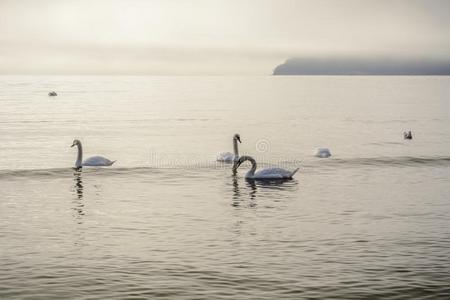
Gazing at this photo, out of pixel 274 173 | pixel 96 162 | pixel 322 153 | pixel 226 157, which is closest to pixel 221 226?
pixel 274 173

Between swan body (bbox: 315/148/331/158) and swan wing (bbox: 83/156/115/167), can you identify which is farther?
swan body (bbox: 315/148/331/158)

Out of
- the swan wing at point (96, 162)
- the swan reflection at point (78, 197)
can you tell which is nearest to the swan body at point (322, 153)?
the swan wing at point (96, 162)

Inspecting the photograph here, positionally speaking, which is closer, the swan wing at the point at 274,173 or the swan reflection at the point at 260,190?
the swan reflection at the point at 260,190

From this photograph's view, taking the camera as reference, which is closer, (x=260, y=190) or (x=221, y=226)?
(x=221, y=226)

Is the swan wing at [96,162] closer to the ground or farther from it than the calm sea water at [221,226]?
farther from it

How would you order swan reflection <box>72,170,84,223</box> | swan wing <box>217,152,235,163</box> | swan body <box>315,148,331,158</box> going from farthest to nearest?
swan body <box>315,148,331,158</box>
swan wing <box>217,152,235,163</box>
swan reflection <box>72,170,84,223</box>

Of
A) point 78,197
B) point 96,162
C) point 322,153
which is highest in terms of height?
point 322,153

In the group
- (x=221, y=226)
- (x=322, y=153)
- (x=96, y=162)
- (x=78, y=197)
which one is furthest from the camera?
(x=322, y=153)

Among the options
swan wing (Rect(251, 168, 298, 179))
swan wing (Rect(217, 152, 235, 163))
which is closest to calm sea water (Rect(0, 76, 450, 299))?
swan wing (Rect(251, 168, 298, 179))

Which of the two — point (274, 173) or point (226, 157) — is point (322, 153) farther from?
point (274, 173)

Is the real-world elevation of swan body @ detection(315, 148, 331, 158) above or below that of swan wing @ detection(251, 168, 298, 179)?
above

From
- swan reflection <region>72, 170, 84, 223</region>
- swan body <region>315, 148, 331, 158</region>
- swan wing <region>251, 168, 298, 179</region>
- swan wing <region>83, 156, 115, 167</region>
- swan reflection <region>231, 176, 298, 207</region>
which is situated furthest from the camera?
swan body <region>315, 148, 331, 158</region>

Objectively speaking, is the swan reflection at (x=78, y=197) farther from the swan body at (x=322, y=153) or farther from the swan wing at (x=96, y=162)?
the swan body at (x=322, y=153)

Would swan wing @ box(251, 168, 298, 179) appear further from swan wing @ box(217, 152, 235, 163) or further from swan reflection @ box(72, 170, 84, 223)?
swan reflection @ box(72, 170, 84, 223)
